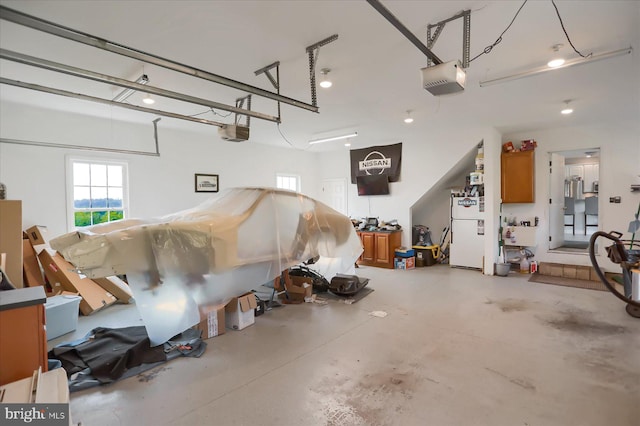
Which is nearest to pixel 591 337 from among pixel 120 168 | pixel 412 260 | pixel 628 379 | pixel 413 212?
pixel 628 379

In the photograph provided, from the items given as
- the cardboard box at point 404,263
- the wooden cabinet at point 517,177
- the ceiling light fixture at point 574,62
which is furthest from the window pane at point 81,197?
the wooden cabinet at point 517,177

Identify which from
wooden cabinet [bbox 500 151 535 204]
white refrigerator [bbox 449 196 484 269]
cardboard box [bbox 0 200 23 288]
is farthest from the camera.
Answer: white refrigerator [bbox 449 196 484 269]

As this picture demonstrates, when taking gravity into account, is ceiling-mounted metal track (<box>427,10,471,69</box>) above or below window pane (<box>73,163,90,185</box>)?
above

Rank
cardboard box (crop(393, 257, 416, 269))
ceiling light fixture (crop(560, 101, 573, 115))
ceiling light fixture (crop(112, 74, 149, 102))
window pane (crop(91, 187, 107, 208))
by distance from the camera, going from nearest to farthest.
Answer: ceiling light fixture (crop(112, 74, 149, 102)), ceiling light fixture (crop(560, 101, 573, 115)), window pane (crop(91, 187, 107, 208)), cardboard box (crop(393, 257, 416, 269))

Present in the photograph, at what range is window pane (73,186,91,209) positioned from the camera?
16.4 feet

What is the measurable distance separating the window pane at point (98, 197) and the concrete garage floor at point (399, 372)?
6.44 feet

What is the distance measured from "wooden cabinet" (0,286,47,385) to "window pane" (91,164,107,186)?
430 centimetres

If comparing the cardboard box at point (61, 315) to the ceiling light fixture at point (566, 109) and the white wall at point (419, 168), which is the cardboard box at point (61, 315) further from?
the ceiling light fixture at point (566, 109)

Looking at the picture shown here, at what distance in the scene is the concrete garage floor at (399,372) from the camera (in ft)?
7.04

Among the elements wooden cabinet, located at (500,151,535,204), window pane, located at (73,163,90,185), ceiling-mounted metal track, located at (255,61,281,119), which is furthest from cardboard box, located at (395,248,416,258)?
window pane, located at (73,163,90,185)

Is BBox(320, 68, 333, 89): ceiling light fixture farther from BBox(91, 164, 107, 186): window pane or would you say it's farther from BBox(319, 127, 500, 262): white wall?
BBox(91, 164, 107, 186): window pane

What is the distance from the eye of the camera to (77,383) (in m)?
2.47

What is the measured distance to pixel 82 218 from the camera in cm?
507

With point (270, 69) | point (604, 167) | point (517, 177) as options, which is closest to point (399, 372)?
point (270, 69)
